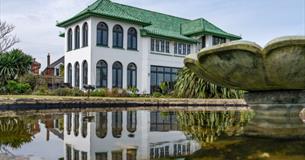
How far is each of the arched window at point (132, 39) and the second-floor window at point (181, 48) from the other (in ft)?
17.2

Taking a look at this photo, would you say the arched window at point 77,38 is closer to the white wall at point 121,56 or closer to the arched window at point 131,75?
the white wall at point 121,56

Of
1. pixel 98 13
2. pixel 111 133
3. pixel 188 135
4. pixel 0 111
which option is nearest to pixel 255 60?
pixel 188 135

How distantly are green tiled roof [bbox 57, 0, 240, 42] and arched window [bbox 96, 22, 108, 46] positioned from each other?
91 centimetres

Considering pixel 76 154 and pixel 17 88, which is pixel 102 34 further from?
pixel 76 154

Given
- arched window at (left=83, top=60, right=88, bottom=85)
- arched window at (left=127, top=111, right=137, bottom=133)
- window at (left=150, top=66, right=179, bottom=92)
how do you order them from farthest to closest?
window at (left=150, top=66, right=179, bottom=92), arched window at (left=83, top=60, right=88, bottom=85), arched window at (left=127, top=111, right=137, bottom=133)

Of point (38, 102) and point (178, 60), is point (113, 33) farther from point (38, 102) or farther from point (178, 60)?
point (38, 102)

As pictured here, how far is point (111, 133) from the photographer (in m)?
7.11

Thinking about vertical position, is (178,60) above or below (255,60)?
above

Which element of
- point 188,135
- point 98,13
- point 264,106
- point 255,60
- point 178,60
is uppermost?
point 98,13

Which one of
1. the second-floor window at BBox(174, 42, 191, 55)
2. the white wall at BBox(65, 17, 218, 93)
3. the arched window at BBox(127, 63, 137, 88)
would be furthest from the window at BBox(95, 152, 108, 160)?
the second-floor window at BBox(174, 42, 191, 55)

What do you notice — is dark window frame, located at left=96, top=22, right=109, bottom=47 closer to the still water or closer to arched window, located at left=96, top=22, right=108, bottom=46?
arched window, located at left=96, top=22, right=108, bottom=46

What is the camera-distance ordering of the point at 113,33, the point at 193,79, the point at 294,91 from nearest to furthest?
1. the point at 294,91
2. the point at 193,79
3. the point at 113,33

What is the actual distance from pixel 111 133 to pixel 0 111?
7748 millimetres

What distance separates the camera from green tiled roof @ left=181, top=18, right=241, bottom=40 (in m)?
37.2
